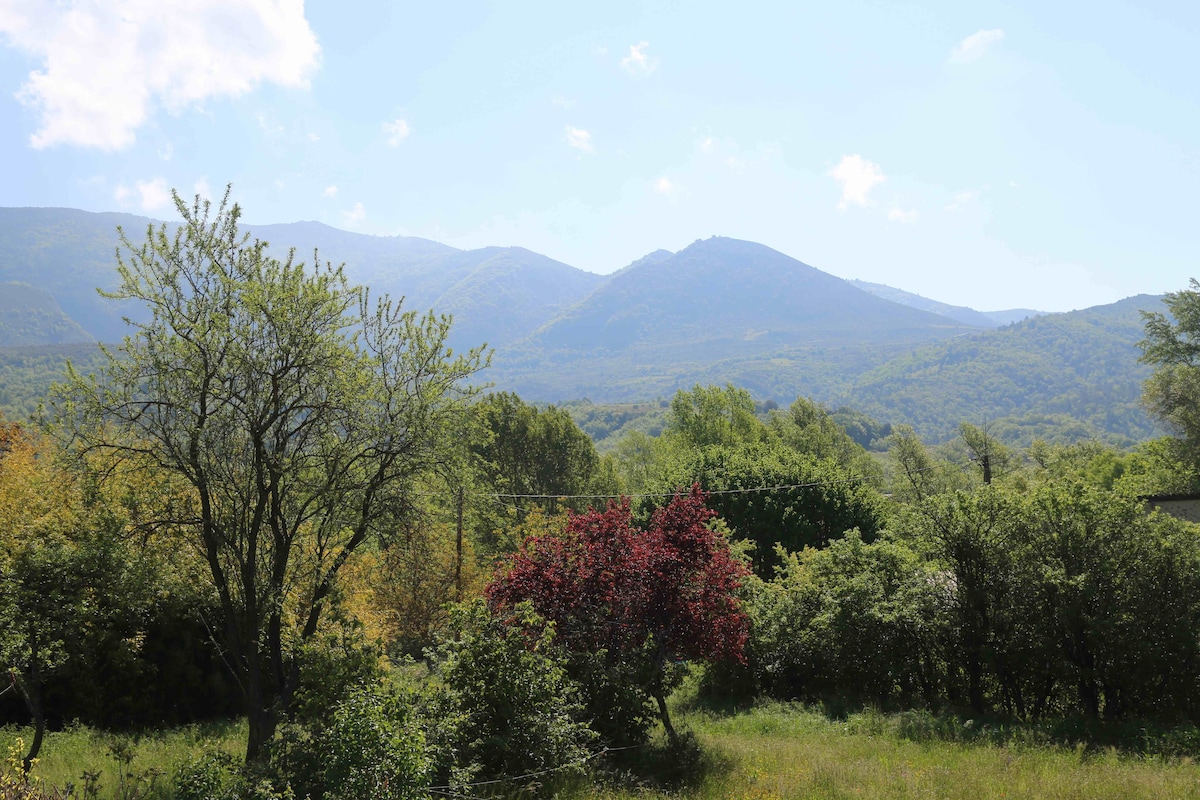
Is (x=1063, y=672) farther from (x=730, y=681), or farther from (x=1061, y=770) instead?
(x=730, y=681)

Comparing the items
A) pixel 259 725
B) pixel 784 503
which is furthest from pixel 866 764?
pixel 784 503

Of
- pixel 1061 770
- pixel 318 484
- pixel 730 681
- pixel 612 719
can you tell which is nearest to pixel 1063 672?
pixel 1061 770

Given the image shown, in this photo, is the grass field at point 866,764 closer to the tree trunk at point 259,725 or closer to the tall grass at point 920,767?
the tall grass at point 920,767

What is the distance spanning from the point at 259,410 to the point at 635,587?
659cm

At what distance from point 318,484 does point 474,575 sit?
1590 centimetres

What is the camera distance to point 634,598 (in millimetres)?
11594

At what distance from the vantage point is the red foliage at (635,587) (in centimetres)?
1148

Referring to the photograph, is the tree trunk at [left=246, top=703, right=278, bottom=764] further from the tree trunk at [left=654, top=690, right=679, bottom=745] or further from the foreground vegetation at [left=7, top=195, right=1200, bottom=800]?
the tree trunk at [left=654, top=690, right=679, bottom=745]

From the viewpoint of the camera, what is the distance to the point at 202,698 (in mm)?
18203

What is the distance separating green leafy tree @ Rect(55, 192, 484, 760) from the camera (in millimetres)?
10445

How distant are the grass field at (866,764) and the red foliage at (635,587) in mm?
1766

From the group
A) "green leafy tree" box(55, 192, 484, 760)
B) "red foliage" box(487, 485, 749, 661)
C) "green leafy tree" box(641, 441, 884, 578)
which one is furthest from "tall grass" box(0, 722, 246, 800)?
"green leafy tree" box(641, 441, 884, 578)

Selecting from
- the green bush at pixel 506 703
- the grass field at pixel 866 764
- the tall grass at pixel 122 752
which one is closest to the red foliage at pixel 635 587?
the green bush at pixel 506 703

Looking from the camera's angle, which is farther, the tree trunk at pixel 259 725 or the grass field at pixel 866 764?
the tree trunk at pixel 259 725
